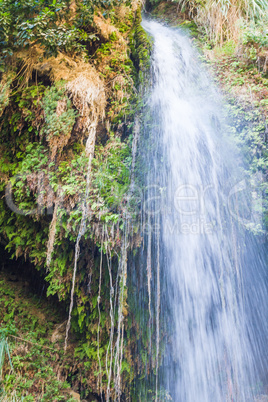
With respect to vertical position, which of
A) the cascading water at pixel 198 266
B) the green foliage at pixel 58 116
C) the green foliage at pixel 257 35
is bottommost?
the cascading water at pixel 198 266

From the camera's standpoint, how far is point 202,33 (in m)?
6.91

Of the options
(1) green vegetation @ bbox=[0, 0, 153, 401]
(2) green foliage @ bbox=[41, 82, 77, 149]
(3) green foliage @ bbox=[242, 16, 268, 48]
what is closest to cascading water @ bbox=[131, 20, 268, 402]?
(1) green vegetation @ bbox=[0, 0, 153, 401]

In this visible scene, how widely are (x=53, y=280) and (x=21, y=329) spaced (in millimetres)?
1159

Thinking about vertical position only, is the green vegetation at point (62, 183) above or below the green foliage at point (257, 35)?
below

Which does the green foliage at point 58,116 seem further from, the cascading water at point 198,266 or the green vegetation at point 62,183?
the cascading water at point 198,266

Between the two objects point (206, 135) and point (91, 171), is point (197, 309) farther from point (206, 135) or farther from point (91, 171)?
point (206, 135)

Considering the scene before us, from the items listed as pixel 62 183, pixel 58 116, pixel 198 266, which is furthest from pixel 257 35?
pixel 62 183

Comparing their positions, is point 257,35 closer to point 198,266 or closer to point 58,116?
point 58,116

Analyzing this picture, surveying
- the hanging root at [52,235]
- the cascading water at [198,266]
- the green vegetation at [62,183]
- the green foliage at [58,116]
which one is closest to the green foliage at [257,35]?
the cascading water at [198,266]

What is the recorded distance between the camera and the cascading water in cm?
417

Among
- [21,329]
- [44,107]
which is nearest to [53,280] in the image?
[21,329]

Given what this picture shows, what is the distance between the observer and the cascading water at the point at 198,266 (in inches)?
164

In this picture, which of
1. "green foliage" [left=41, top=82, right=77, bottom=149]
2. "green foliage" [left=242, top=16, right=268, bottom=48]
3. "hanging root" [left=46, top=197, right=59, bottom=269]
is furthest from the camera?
"green foliage" [left=242, top=16, right=268, bottom=48]

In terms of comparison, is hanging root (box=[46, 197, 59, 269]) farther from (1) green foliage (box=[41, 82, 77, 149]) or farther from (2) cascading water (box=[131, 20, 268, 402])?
(2) cascading water (box=[131, 20, 268, 402])
